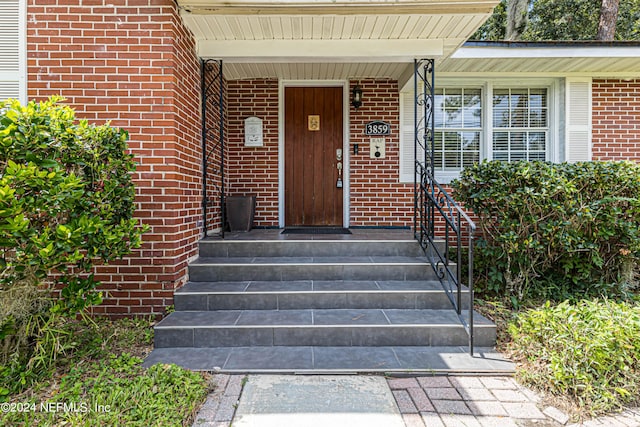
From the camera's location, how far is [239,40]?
144 inches

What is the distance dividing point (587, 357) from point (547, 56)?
366 centimetres

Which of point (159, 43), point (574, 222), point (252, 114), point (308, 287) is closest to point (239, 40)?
point (159, 43)

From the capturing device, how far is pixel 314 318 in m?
2.85

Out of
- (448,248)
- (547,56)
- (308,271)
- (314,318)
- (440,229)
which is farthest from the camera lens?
(440,229)

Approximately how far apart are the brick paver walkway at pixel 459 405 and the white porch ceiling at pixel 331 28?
3.10m

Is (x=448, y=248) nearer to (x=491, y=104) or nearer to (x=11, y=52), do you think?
(x=491, y=104)

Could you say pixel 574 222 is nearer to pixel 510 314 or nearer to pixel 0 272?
pixel 510 314

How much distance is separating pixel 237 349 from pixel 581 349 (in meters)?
2.37

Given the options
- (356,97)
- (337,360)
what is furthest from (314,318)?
(356,97)

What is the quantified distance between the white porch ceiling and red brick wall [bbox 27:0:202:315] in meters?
0.52

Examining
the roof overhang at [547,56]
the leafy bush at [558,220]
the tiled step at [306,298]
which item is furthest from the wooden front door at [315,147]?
the tiled step at [306,298]

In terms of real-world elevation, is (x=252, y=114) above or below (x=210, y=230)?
above

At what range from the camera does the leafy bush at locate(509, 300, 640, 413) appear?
2.11 metres

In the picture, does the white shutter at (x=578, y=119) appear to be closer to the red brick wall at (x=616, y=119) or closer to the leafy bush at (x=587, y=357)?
the red brick wall at (x=616, y=119)
